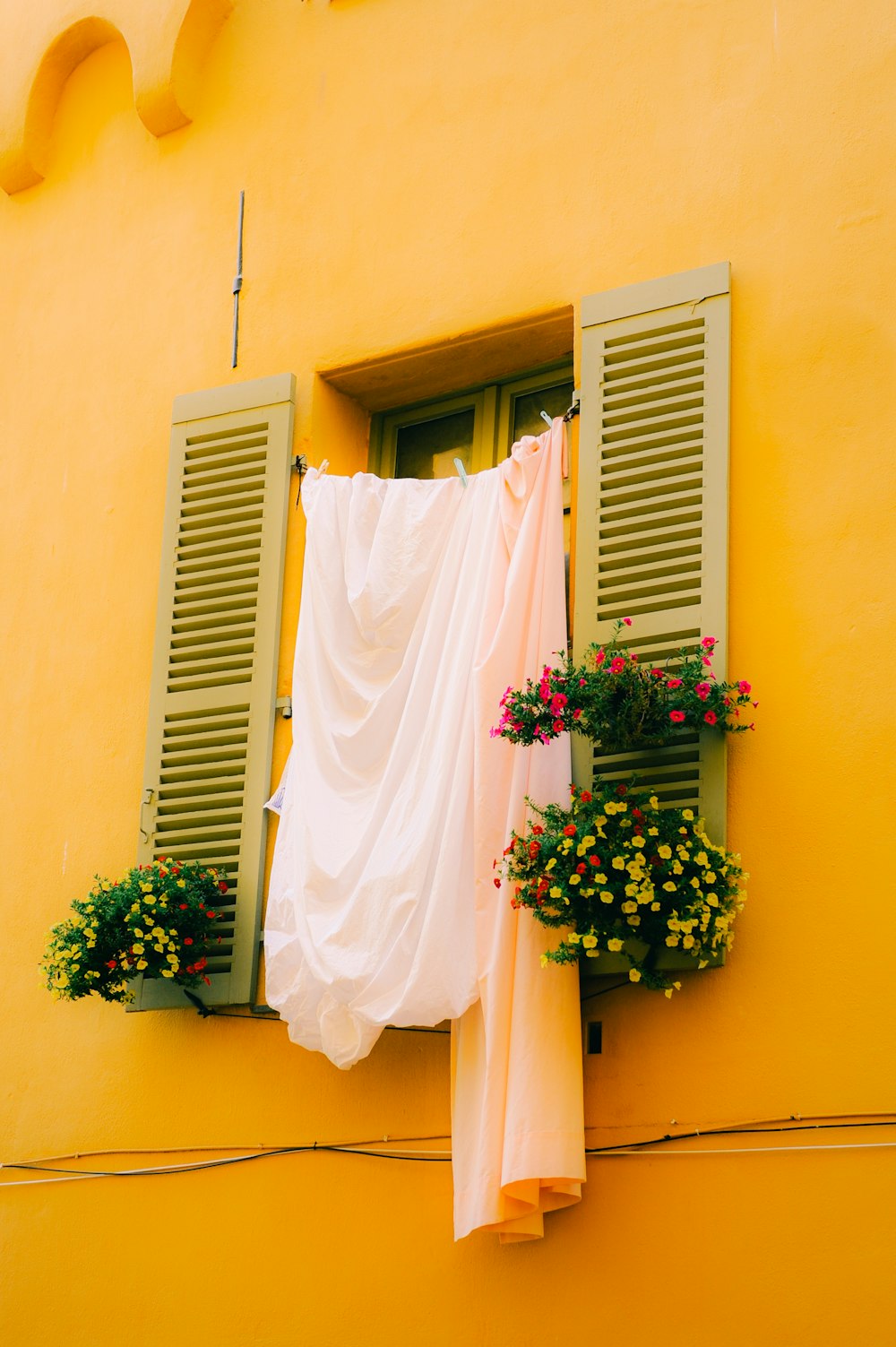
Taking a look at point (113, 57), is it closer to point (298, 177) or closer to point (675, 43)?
point (298, 177)

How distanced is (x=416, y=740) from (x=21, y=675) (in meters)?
1.92

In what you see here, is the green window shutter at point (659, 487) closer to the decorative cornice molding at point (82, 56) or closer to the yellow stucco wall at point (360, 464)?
the yellow stucco wall at point (360, 464)

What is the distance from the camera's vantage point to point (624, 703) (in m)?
5.43

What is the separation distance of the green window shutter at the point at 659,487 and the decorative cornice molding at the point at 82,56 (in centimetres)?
240

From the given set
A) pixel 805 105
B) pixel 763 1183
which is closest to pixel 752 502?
pixel 805 105

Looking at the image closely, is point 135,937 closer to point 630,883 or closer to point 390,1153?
point 390,1153

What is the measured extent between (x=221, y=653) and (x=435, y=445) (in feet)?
3.77

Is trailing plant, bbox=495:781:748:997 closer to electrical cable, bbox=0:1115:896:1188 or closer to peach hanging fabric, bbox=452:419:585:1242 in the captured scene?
peach hanging fabric, bbox=452:419:585:1242

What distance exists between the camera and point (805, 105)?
6215 millimetres

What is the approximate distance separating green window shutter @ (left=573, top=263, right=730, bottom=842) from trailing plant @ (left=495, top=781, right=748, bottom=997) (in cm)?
27

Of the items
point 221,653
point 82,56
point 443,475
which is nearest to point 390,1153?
point 221,653

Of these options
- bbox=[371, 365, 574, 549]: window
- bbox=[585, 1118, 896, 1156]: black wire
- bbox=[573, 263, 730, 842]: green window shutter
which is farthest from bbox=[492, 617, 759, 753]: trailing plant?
bbox=[371, 365, 574, 549]: window

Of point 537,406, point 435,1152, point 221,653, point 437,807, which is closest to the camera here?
point 435,1152

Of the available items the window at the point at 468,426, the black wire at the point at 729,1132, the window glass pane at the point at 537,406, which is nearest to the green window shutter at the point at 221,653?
the window at the point at 468,426
